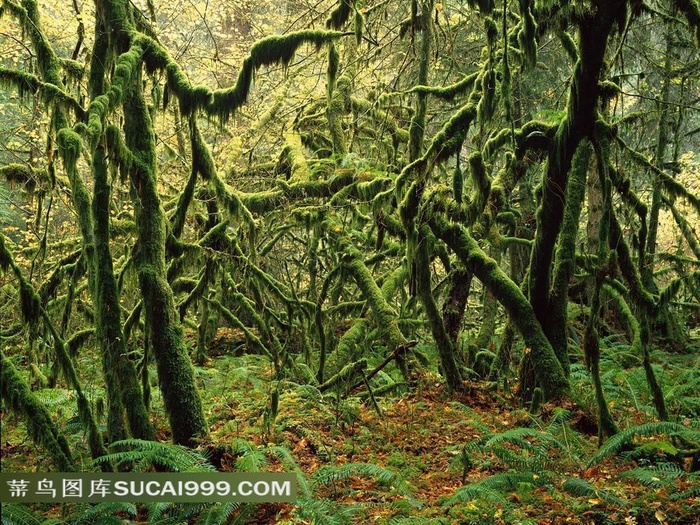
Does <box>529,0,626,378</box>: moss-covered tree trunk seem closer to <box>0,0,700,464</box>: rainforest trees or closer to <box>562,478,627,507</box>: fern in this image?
<box>0,0,700,464</box>: rainforest trees

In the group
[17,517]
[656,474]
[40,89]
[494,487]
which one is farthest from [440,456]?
[40,89]

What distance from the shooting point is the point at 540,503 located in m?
4.85

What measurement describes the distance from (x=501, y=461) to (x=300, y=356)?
526 cm

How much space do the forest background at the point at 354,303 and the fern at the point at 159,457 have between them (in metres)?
0.03

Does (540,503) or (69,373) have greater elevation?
(69,373)

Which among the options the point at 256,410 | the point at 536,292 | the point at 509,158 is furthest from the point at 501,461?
the point at 509,158

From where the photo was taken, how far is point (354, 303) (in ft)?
33.8

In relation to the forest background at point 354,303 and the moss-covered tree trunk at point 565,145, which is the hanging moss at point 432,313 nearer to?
the forest background at point 354,303

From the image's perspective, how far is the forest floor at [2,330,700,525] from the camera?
4.70 metres

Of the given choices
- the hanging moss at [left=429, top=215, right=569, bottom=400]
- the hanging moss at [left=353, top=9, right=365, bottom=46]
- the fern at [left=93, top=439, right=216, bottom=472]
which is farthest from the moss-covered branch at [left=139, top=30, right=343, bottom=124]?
the fern at [left=93, top=439, right=216, bottom=472]

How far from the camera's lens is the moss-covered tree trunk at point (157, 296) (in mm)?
5910

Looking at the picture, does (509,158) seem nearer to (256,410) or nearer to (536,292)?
(536,292)

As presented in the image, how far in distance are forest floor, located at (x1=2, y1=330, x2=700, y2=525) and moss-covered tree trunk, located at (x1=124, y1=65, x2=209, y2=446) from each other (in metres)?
0.38

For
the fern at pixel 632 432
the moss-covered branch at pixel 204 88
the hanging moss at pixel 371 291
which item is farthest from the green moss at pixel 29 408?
the hanging moss at pixel 371 291
